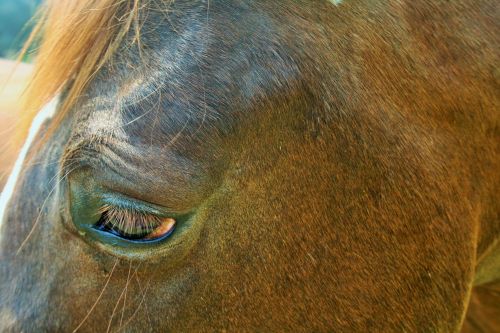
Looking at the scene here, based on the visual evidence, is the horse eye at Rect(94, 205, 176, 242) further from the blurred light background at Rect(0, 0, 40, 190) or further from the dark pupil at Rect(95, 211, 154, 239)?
the blurred light background at Rect(0, 0, 40, 190)

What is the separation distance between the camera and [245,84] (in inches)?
40.6

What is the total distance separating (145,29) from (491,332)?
1386 millimetres

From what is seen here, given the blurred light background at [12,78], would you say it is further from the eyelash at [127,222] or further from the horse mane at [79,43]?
the eyelash at [127,222]

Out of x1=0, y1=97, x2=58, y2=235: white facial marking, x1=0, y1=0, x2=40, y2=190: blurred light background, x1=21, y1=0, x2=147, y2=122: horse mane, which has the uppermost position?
x1=21, y1=0, x2=147, y2=122: horse mane

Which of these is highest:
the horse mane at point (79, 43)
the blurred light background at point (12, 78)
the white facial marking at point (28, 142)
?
the horse mane at point (79, 43)

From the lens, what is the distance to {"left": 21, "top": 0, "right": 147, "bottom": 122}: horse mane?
3.56 feet

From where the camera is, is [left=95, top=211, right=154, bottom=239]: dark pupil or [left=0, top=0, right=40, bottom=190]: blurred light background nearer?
[left=95, top=211, right=154, bottom=239]: dark pupil

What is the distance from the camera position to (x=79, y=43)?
111 centimetres

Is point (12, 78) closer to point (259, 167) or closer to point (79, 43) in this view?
point (79, 43)

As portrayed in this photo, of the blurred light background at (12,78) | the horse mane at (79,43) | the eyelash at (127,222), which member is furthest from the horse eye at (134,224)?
the blurred light background at (12,78)

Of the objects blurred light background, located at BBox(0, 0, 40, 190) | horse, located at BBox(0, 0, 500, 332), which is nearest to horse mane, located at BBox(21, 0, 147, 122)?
horse, located at BBox(0, 0, 500, 332)

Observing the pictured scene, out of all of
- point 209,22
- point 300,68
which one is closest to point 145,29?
point 209,22

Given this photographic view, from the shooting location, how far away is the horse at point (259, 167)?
1025 millimetres

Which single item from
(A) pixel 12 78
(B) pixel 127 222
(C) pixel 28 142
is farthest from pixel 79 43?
(A) pixel 12 78
